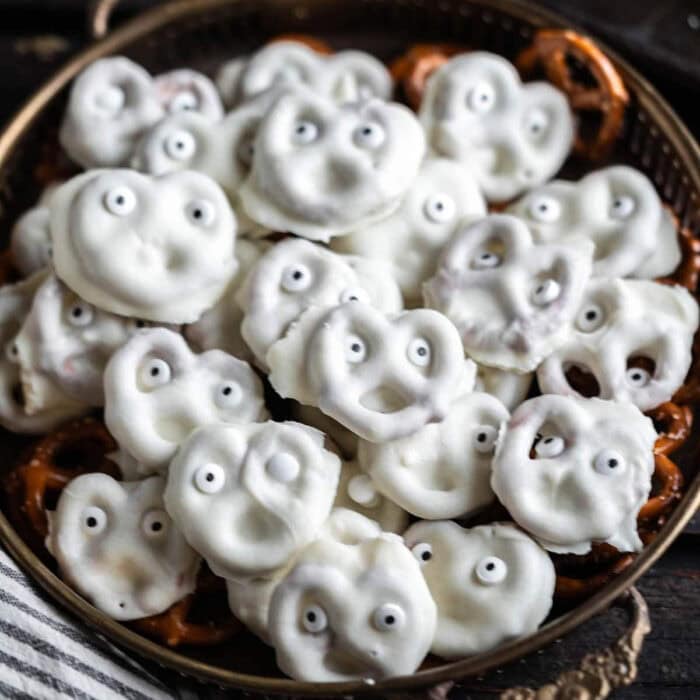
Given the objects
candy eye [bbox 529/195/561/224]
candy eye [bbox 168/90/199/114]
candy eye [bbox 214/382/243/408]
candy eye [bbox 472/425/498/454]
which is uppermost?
candy eye [bbox 529/195/561/224]

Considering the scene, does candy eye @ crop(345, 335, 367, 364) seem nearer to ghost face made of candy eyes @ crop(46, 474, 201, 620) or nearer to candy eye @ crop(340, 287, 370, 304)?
candy eye @ crop(340, 287, 370, 304)

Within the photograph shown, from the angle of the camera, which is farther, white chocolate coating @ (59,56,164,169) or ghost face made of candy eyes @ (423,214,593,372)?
white chocolate coating @ (59,56,164,169)

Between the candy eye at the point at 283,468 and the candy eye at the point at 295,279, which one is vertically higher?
the candy eye at the point at 295,279

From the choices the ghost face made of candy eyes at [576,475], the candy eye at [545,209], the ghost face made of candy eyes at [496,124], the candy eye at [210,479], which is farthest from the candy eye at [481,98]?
the candy eye at [210,479]

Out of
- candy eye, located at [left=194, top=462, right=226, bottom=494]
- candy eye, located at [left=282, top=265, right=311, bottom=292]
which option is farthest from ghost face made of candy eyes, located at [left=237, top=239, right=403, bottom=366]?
candy eye, located at [left=194, top=462, right=226, bottom=494]

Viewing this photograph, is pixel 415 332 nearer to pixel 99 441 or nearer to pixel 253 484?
pixel 253 484

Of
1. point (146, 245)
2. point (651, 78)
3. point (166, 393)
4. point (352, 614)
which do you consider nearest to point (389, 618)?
point (352, 614)

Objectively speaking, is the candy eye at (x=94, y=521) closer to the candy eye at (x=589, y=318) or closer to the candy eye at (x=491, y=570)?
the candy eye at (x=491, y=570)
